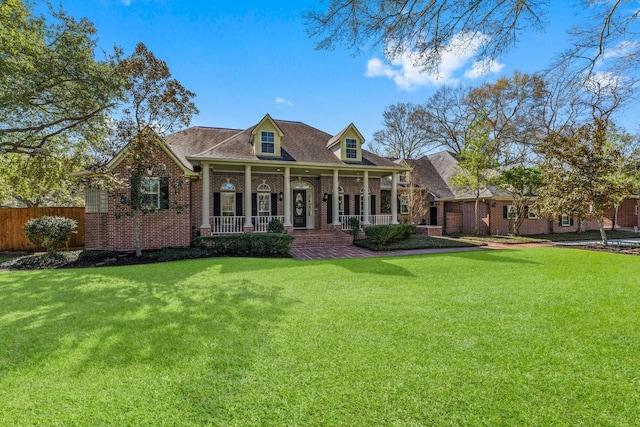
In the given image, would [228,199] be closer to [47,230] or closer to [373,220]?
[47,230]

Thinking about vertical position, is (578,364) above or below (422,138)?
below

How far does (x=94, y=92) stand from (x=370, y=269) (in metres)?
12.3

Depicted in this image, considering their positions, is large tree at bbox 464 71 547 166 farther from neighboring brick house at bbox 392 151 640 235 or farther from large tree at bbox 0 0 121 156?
large tree at bbox 0 0 121 156

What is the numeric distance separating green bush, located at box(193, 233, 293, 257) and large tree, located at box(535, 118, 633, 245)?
1302 cm

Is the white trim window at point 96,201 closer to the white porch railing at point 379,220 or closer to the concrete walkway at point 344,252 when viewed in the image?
the concrete walkway at point 344,252

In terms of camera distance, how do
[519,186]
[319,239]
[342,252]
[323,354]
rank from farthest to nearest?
[519,186], [319,239], [342,252], [323,354]

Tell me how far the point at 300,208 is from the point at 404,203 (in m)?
9.28

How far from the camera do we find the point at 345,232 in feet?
56.2

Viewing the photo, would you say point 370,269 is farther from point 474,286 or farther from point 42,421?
point 42,421

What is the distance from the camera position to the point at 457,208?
81.4 ft

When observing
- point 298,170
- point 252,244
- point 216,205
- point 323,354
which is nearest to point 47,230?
point 216,205

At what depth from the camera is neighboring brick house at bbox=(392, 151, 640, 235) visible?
22.5 metres

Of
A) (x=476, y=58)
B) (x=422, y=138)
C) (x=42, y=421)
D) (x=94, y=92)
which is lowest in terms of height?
(x=42, y=421)

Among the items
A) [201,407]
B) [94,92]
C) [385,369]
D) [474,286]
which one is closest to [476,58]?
[474,286]
